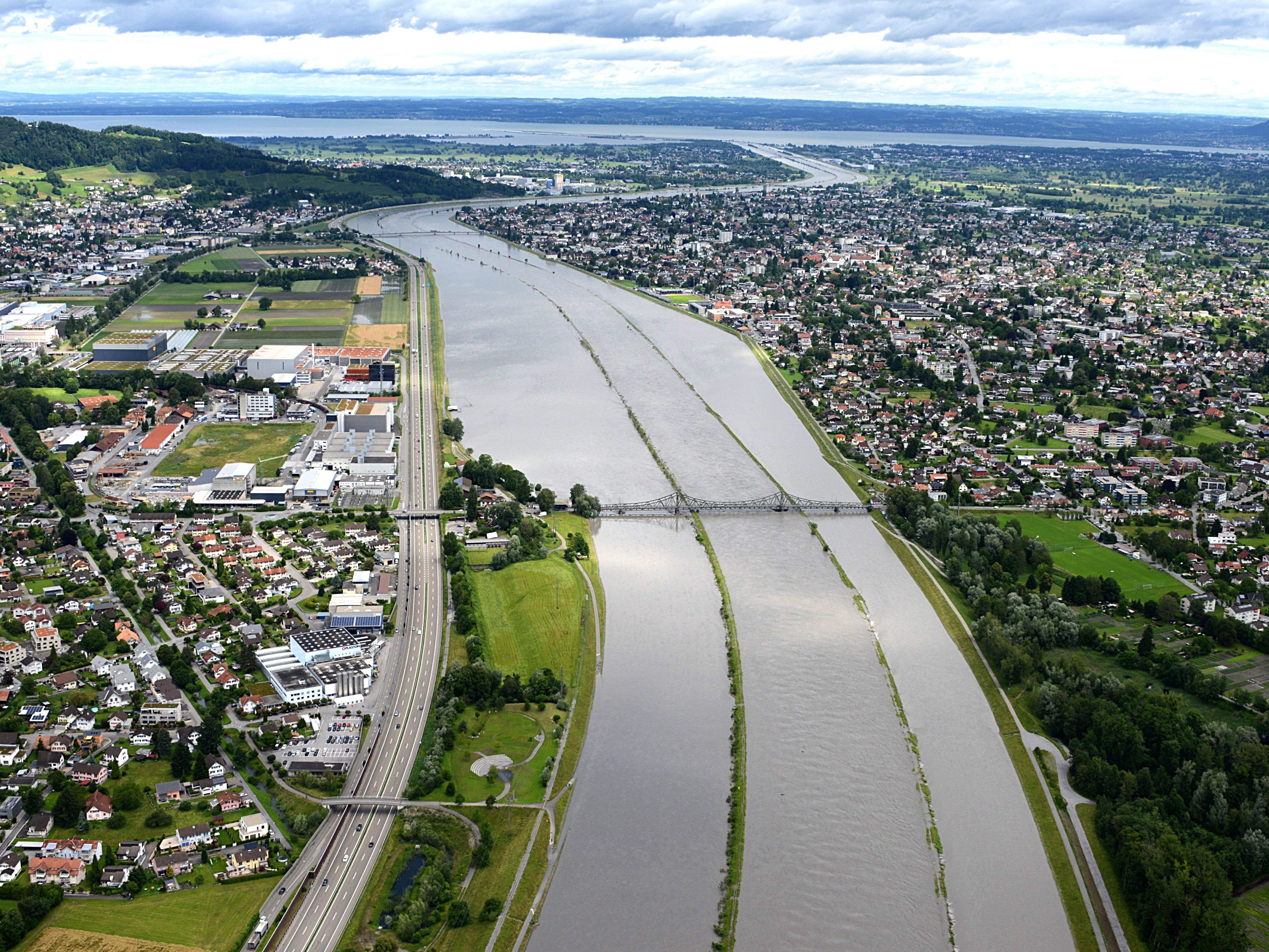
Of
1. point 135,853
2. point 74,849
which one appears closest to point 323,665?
point 135,853

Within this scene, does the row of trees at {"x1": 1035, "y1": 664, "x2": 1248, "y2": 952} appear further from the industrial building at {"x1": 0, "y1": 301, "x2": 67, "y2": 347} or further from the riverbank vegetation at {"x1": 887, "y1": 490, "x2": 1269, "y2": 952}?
the industrial building at {"x1": 0, "y1": 301, "x2": 67, "y2": 347}

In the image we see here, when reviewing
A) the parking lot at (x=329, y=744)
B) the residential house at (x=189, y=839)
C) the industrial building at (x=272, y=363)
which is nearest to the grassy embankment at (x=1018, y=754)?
the parking lot at (x=329, y=744)

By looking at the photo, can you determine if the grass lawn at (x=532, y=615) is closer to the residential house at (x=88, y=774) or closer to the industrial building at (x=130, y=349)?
the residential house at (x=88, y=774)

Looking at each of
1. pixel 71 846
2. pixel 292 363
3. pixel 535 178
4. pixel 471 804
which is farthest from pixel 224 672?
pixel 535 178

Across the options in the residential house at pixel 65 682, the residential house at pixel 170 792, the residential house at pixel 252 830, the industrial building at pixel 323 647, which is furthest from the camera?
the industrial building at pixel 323 647

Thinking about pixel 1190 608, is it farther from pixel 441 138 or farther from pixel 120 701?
pixel 441 138

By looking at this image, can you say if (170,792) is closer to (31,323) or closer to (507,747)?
(507,747)

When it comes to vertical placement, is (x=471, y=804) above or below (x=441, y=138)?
below
